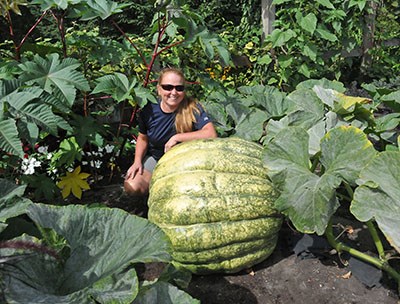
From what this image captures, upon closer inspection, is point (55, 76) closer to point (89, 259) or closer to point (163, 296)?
→ point (89, 259)

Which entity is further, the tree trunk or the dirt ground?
the tree trunk

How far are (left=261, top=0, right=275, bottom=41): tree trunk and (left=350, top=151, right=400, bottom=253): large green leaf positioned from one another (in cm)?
331

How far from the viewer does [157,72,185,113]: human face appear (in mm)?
2668

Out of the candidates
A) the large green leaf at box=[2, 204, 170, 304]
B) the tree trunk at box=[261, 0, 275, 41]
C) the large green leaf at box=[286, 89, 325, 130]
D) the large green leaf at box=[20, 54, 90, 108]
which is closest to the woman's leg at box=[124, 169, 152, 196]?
the large green leaf at box=[20, 54, 90, 108]

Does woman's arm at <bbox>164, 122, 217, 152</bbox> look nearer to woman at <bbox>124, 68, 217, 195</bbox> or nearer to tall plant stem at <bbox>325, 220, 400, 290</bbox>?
woman at <bbox>124, 68, 217, 195</bbox>

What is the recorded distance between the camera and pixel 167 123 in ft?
9.25

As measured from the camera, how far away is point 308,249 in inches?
92.4

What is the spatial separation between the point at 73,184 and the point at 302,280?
57.6 inches

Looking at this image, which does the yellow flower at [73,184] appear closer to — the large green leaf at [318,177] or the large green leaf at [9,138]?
the large green leaf at [9,138]

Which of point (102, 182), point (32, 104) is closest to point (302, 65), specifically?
point (102, 182)

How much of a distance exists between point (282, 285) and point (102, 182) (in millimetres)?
1560

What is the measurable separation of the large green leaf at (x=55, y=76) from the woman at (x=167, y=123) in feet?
1.93

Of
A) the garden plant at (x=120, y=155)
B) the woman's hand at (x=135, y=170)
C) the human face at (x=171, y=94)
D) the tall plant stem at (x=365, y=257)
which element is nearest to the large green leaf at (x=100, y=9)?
the garden plant at (x=120, y=155)

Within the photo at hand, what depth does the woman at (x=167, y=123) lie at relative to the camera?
8.79 ft
